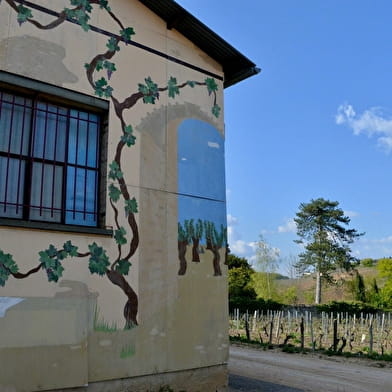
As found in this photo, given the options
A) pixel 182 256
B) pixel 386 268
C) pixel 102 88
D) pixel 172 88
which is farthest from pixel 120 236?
pixel 386 268

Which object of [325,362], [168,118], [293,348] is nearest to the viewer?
[168,118]

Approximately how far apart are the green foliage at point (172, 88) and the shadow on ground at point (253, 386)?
537 cm

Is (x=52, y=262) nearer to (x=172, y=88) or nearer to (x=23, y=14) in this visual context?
(x=23, y=14)

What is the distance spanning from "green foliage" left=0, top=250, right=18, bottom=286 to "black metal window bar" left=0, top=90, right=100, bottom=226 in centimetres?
60

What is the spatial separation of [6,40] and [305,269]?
153 feet

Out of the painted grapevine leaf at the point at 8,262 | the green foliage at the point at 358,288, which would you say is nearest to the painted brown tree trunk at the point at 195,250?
the painted grapevine leaf at the point at 8,262

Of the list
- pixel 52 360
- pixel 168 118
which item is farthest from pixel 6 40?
pixel 52 360

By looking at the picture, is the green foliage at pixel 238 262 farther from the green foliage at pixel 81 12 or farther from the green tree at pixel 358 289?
the green foliage at pixel 81 12

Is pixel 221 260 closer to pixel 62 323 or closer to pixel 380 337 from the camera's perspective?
pixel 62 323

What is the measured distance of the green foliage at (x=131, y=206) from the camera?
721 cm

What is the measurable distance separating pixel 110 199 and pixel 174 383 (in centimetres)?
307

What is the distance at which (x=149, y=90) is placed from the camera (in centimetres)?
791

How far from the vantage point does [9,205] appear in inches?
247

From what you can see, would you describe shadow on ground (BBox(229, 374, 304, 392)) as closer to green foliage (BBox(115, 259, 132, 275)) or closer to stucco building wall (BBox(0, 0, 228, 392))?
stucco building wall (BBox(0, 0, 228, 392))
